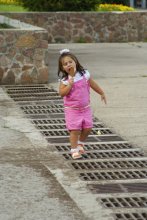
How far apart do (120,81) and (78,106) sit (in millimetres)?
5542

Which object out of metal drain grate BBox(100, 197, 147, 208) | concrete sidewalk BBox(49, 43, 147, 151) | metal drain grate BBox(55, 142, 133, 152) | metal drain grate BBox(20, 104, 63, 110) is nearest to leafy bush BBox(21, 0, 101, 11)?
concrete sidewalk BBox(49, 43, 147, 151)

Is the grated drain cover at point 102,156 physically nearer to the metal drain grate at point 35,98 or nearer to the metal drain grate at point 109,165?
the metal drain grate at point 109,165

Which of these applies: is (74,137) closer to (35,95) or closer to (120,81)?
(35,95)

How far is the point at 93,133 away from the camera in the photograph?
7.63 meters

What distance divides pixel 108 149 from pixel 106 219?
7.35 ft

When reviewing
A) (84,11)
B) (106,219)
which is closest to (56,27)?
(84,11)

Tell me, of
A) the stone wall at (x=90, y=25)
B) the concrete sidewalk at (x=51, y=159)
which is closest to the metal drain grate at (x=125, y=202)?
the concrete sidewalk at (x=51, y=159)

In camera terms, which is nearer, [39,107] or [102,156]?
[102,156]

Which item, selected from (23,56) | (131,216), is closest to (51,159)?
(131,216)

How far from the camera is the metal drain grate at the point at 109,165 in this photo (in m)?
6.16

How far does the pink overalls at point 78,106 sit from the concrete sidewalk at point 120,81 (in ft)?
2.69

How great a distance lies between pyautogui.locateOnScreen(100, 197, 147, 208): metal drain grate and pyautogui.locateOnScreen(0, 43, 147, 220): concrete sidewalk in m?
0.11

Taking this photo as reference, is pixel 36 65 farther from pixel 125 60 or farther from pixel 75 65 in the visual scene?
pixel 75 65

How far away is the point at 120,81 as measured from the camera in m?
11.9
